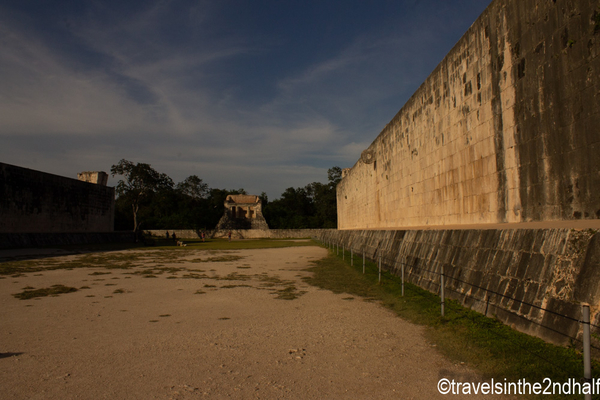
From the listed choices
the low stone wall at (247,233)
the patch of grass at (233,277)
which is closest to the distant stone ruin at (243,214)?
the low stone wall at (247,233)

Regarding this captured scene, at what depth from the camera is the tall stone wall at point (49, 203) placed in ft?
77.8

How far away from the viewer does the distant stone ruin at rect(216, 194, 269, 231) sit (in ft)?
200

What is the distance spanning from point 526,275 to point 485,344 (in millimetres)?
1031

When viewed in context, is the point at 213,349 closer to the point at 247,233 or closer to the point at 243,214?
the point at 247,233

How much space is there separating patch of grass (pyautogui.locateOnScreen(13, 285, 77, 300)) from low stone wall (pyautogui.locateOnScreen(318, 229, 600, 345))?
7650 mm

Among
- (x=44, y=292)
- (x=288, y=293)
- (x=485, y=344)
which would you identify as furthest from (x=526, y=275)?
(x=44, y=292)

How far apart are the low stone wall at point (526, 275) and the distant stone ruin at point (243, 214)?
54.4 meters

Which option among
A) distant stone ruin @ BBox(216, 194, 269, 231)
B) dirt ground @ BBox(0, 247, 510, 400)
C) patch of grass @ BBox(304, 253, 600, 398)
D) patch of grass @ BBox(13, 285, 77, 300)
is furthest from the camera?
distant stone ruin @ BBox(216, 194, 269, 231)

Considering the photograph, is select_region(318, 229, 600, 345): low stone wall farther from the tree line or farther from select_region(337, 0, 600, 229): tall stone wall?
the tree line

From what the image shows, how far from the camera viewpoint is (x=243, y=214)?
68.9 m

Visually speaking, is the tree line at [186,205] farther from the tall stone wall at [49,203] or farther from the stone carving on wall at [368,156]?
the stone carving on wall at [368,156]

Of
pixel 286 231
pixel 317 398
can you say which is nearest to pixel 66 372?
pixel 317 398

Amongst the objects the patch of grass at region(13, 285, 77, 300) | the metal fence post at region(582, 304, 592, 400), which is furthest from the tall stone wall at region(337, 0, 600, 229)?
the patch of grass at region(13, 285, 77, 300)

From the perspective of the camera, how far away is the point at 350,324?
18.0ft
